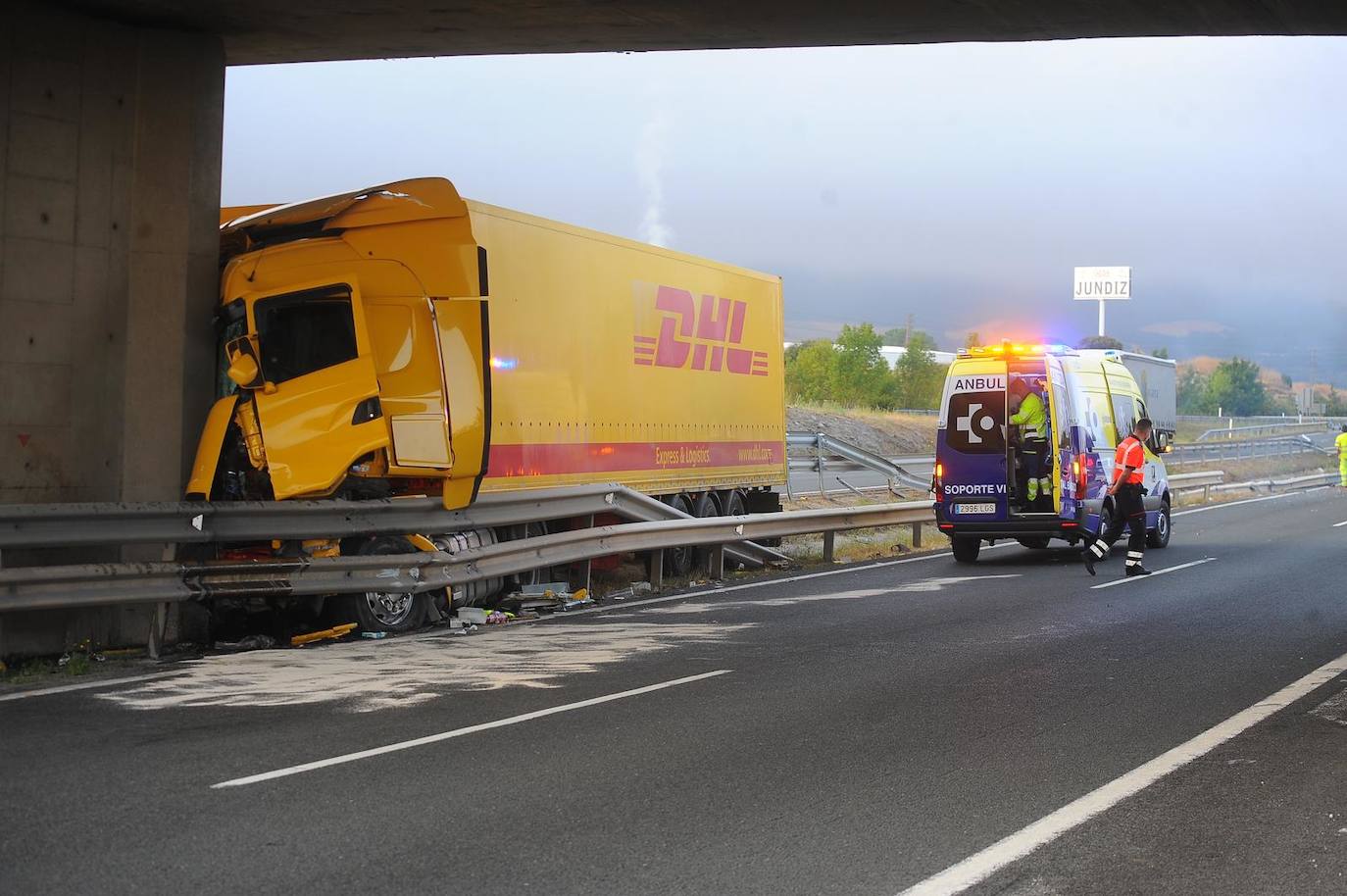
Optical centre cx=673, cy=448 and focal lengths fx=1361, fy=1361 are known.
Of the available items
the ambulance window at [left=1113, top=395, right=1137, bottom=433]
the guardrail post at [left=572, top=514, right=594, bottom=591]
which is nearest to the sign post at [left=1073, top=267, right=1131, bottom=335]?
the ambulance window at [left=1113, top=395, right=1137, bottom=433]

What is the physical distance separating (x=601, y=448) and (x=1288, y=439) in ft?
143

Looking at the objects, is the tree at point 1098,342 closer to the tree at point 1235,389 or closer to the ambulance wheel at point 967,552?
the ambulance wheel at point 967,552

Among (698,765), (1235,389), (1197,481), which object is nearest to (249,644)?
(698,765)

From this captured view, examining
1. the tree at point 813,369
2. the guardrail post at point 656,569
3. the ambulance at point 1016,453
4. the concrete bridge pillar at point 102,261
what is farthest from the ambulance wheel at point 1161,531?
the tree at point 813,369

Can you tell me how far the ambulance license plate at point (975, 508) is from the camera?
16.7 metres

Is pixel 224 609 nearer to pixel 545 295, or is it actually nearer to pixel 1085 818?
pixel 545 295

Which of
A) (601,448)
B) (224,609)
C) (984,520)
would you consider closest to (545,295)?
(601,448)

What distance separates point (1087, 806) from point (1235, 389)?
20067 centimetres

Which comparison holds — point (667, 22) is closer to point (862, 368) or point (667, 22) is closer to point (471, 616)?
point (471, 616)

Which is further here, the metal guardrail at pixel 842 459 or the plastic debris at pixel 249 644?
the metal guardrail at pixel 842 459

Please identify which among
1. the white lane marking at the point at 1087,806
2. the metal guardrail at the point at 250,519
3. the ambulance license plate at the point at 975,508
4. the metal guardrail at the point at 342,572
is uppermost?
the metal guardrail at the point at 250,519

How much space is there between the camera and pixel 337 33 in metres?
11.0

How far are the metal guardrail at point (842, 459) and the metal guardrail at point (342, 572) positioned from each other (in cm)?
1187

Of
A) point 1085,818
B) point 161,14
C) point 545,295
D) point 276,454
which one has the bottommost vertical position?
point 1085,818
